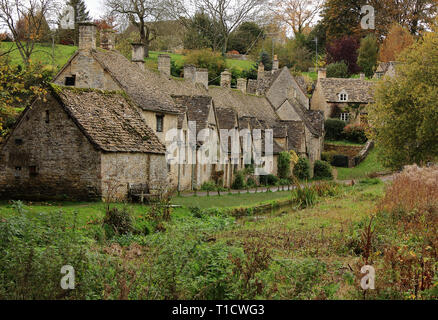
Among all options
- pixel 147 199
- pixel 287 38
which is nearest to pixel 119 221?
pixel 147 199

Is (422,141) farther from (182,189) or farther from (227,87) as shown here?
(227,87)

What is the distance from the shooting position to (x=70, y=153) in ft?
84.2

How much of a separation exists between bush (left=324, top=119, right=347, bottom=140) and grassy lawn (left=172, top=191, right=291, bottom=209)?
31132 millimetres

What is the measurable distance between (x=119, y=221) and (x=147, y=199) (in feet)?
17.8

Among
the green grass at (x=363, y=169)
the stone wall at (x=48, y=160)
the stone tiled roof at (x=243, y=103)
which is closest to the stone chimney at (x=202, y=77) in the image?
the stone tiled roof at (x=243, y=103)

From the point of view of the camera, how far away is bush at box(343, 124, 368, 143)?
6519cm

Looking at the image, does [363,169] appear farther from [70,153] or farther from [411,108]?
[70,153]

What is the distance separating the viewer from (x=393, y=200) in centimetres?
2150

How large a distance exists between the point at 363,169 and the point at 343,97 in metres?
20.0

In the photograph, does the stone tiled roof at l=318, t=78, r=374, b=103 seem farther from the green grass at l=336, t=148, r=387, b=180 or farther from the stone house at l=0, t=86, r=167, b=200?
the stone house at l=0, t=86, r=167, b=200

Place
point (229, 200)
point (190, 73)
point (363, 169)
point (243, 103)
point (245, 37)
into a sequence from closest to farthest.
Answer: point (229, 200), point (190, 73), point (363, 169), point (243, 103), point (245, 37)

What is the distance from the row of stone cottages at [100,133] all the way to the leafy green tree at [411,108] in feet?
39.0

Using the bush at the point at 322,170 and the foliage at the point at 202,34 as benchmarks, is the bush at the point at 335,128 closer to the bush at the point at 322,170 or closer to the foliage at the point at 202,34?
the bush at the point at 322,170

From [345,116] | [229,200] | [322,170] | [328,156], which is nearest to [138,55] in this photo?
[229,200]
